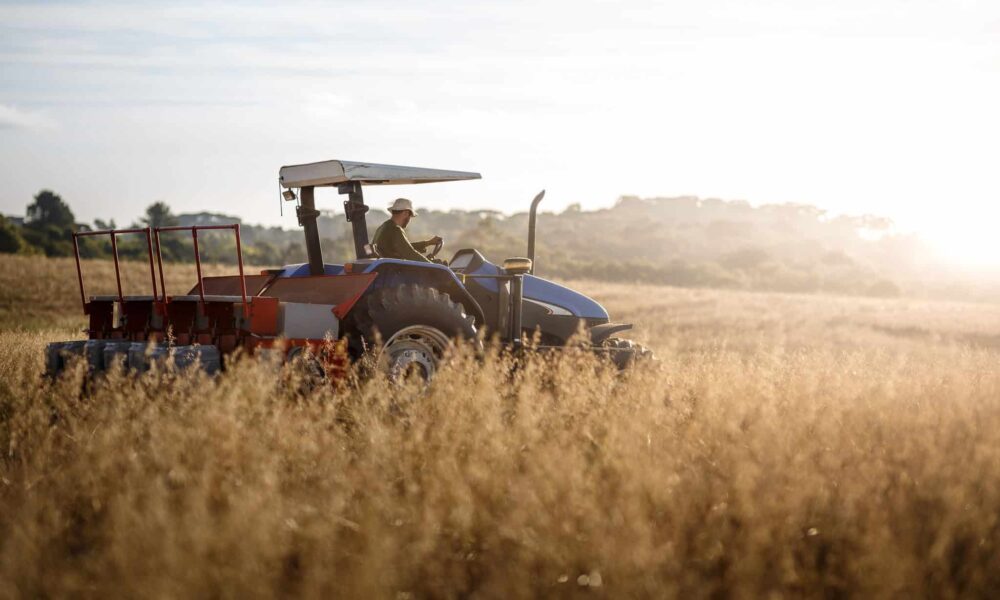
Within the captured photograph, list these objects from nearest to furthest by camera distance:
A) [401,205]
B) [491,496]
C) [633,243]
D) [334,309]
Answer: [491,496] < [334,309] < [401,205] < [633,243]

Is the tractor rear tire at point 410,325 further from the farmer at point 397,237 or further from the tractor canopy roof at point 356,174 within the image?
the tractor canopy roof at point 356,174

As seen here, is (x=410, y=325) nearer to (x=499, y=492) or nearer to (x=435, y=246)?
(x=435, y=246)

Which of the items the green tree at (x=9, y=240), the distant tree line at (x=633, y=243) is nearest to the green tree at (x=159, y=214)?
the distant tree line at (x=633, y=243)

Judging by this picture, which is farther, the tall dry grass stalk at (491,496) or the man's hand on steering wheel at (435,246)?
the man's hand on steering wheel at (435,246)

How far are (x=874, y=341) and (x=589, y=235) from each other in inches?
3972

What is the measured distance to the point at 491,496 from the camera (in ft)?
13.4

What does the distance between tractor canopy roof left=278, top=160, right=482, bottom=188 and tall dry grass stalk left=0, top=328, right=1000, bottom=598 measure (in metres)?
1.67

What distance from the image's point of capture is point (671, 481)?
4074mm

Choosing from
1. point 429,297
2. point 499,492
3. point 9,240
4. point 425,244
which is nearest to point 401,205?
point 425,244

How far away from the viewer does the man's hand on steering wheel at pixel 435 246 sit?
24.5 feet

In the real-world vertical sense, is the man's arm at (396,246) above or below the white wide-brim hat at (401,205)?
below

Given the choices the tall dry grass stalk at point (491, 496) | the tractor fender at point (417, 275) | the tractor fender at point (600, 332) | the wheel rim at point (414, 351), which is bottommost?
the tall dry grass stalk at point (491, 496)

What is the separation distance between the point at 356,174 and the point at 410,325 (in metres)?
1.29

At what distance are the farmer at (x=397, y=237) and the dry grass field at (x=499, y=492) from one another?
4.19 feet
